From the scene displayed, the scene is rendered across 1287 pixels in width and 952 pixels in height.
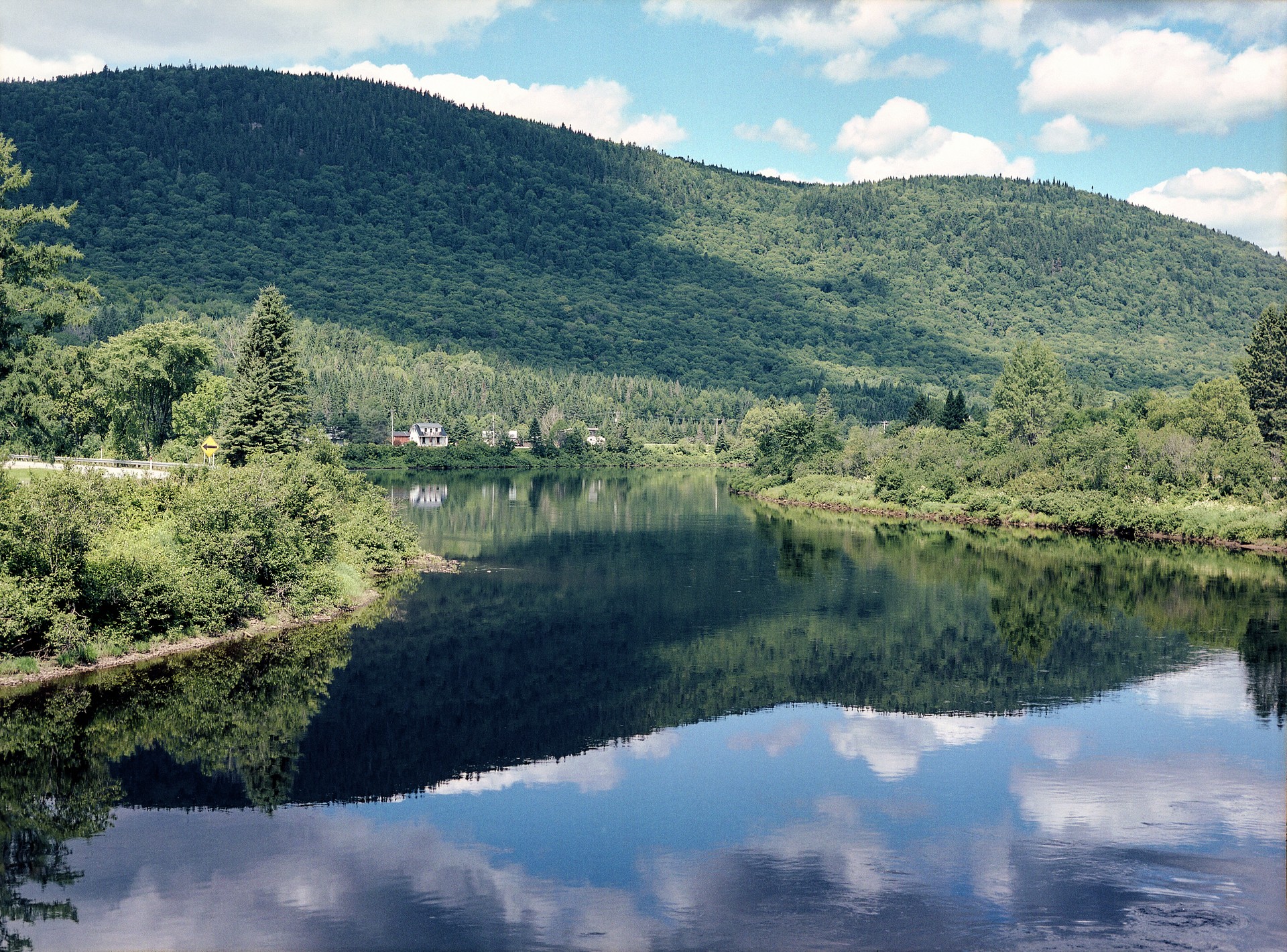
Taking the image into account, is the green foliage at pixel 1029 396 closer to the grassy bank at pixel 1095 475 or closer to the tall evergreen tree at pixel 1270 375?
the grassy bank at pixel 1095 475

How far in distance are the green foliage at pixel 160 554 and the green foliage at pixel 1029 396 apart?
89550mm

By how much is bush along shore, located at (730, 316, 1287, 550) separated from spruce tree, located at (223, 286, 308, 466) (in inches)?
2184

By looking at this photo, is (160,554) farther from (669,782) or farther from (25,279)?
(25,279)

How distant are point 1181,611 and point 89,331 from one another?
18485 cm

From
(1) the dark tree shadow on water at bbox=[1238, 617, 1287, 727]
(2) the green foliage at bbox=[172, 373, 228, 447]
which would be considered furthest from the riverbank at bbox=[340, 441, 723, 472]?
(1) the dark tree shadow on water at bbox=[1238, 617, 1287, 727]

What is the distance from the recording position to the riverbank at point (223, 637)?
105ft

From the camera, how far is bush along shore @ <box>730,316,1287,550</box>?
258ft

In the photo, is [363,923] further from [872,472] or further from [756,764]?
[872,472]

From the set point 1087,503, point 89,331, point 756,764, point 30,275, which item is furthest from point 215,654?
point 89,331

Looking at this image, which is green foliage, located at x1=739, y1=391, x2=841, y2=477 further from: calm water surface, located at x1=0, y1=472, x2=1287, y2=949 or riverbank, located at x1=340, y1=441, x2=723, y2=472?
calm water surface, located at x1=0, y1=472, x2=1287, y2=949

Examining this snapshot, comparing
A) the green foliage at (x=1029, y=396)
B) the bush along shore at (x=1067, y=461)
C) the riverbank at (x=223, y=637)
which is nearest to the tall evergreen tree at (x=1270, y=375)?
the bush along shore at (x=1067, y=461)

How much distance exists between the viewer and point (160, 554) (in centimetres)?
3597

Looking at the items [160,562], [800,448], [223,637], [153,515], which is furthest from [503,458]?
[160,562]

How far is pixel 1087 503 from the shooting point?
83.9 m
